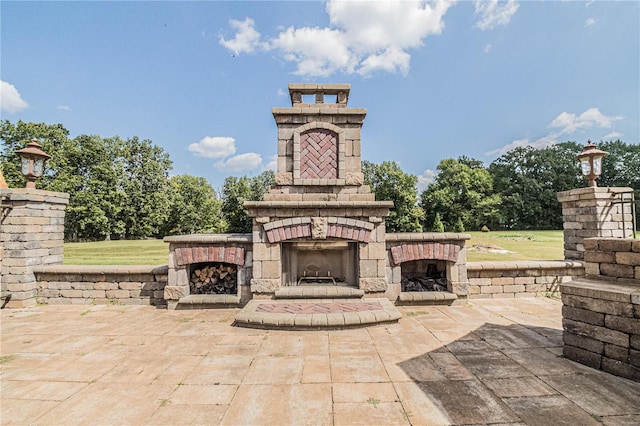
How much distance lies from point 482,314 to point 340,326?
3123 mm

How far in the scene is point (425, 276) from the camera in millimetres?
7203

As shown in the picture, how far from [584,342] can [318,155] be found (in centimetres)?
555

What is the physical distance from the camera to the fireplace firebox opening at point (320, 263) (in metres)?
6.64

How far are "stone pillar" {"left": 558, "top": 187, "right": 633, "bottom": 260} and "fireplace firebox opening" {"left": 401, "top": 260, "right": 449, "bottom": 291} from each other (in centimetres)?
355

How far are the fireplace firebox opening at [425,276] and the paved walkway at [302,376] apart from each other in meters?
1.44

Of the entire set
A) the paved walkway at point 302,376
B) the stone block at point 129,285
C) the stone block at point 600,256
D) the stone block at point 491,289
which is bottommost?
the paved walkway at point 302,376

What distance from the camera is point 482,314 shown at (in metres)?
5.76

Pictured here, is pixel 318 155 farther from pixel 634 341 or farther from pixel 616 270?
pixel 634 341

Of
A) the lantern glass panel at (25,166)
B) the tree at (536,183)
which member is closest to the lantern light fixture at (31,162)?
the lantern glass panel at (25,166)

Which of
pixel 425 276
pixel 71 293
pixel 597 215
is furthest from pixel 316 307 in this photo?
pixel 597 215

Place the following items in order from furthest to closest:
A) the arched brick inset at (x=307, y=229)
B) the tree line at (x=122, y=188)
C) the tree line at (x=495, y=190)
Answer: the tree line at (x=495, y=190) → the tree line at (x=122, y=188) → the arched brick inset at (x=307, y=229)

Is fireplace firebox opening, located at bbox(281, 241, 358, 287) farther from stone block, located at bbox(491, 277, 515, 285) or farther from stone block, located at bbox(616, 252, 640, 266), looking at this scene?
stone block, located at bbox(616, 252, 640, 266)

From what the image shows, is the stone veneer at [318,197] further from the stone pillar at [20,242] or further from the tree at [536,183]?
the tree at [536,183]

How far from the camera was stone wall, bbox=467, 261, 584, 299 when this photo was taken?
270 inches
